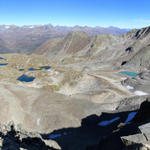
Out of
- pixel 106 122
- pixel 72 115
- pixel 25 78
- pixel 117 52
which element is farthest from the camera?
pixel 117 52

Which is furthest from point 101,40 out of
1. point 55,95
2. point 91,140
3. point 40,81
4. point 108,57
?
point 91,140

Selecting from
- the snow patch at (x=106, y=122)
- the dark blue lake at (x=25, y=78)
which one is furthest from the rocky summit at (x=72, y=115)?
the dark blue lake at (x=25, y=78)

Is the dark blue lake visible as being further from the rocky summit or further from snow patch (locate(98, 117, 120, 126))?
snow patch (locate(98, 117, 120, 126))

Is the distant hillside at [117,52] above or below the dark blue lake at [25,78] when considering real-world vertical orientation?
above

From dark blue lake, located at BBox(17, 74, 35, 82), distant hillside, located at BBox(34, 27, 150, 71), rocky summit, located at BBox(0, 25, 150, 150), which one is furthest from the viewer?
distant hillside, located at BBox(34, 27, 150, 71)

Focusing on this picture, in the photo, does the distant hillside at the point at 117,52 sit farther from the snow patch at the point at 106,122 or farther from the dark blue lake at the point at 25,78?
the snow patch at the point at 106,122

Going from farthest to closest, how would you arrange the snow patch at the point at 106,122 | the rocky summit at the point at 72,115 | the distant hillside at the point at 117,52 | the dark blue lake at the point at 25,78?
the distant hillside at the point at 117,52 < the dark blue lake at the point at 25,78 < the snow patch at the point at 106,122 < the rocky summit at the point at 72,115

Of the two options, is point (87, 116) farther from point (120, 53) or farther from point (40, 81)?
point (120, 53)

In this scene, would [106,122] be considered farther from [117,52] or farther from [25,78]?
[117,52]

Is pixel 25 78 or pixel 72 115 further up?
pixel 72 115

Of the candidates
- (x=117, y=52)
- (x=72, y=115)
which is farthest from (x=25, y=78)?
(x=117, y=52)

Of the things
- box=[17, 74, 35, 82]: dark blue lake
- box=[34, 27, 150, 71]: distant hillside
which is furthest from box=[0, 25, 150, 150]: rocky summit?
A: box=[34, 27, 150, 71]: distant hillside
